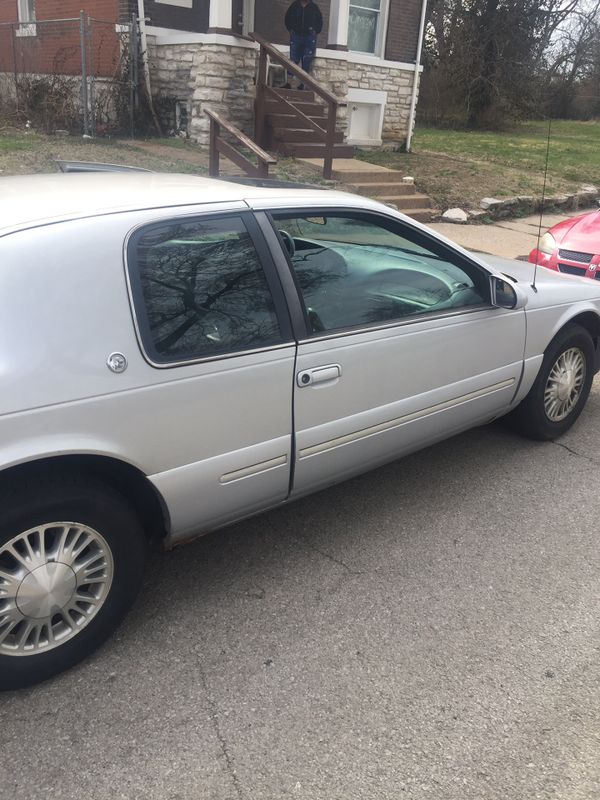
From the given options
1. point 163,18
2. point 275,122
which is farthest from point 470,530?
point 163,18

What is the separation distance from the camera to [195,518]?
112 inches

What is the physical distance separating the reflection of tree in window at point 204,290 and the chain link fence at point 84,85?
11188 millimetres

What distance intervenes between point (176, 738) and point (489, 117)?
27340mm

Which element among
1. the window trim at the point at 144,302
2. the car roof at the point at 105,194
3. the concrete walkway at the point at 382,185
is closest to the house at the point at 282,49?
the concrete walkway at the point at 382,185

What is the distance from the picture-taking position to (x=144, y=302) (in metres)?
2.60

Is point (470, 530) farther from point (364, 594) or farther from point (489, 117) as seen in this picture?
point (489, 117)

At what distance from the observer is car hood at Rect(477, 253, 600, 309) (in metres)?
4.21

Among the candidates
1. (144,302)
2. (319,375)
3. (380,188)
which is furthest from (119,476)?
(380,188)

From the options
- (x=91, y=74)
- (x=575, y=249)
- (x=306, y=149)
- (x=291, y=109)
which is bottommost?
(x=575, y=249)

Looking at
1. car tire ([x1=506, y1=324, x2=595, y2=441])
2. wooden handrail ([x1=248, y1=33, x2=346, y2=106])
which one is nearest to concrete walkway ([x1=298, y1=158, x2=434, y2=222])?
wooden handrail ([x1=248, y1=33, x2=346, y2=106])

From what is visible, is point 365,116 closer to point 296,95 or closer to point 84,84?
point 296,95

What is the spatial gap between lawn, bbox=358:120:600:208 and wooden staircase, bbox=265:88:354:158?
160cm

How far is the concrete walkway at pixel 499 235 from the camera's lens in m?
10.1

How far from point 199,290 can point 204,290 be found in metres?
0.02
